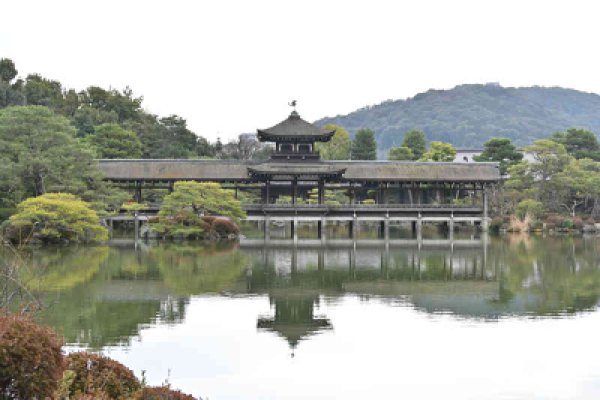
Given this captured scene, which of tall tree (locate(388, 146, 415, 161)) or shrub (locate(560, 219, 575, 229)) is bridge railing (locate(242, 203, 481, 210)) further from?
tall tree (locate(388, 146, 415, 161))

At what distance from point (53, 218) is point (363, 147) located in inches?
1852

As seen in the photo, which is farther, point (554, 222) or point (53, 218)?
point (554, 222)

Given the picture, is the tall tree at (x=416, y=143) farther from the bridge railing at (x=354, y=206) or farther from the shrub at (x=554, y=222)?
the bridge railing at (x=354, y=206)

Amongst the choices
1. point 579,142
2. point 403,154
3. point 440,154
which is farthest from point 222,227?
point 579,142

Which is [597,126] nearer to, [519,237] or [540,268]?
[519,237]

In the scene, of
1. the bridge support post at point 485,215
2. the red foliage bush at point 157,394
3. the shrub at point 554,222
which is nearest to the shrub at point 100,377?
the red foliage bush at point 157,394

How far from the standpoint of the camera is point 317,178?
41.3 meters

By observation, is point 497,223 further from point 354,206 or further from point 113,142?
point 113,142

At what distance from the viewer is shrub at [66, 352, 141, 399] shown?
22.0 feet

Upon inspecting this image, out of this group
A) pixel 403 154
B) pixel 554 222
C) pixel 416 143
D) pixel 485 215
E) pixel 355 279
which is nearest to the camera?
pixel 355 279

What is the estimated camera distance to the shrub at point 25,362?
18.1 feet

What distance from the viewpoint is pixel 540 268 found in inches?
966

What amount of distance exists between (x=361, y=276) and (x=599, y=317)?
8.40 m

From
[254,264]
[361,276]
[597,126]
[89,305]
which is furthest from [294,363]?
[597,126]
